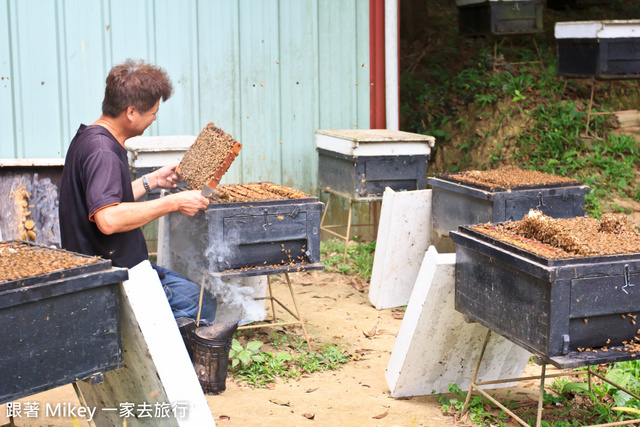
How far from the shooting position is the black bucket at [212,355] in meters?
4.50

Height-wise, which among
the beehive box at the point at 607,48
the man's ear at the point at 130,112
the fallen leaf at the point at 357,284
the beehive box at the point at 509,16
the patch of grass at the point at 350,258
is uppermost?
the beehive box at the point at 509,16

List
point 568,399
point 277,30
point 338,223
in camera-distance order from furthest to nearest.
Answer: point 338,223
point 277,30
point 568,399

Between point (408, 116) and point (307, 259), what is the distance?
21.6 feet

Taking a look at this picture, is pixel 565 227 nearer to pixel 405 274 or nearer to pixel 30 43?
pixel 405 274

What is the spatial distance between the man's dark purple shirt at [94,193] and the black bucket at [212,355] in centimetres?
77

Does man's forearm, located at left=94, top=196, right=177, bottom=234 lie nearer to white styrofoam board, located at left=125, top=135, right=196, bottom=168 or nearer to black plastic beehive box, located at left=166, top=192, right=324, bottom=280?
black plastic beehive box, located at left=166, top=192, right=324, bottom=280

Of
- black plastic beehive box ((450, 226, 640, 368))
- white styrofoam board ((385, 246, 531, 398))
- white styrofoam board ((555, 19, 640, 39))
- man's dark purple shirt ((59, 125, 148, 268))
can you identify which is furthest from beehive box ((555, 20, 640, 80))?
man's dark purple shirt ((59, 125, 148, 268))

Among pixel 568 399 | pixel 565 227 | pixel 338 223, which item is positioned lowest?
pixel 568 399

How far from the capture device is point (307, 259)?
Result: 197 inches

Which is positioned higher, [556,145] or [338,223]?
[556,145]

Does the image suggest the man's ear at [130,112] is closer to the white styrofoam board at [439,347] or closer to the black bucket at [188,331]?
the black bucket at [188,331]

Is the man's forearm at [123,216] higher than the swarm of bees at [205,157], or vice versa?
the swarm of bees at [205,157]

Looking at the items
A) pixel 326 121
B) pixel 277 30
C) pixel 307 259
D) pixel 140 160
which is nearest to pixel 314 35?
pixel 277 30

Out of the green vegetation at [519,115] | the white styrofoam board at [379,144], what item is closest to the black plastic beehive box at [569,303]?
the white styrofoam board at [379,144]
